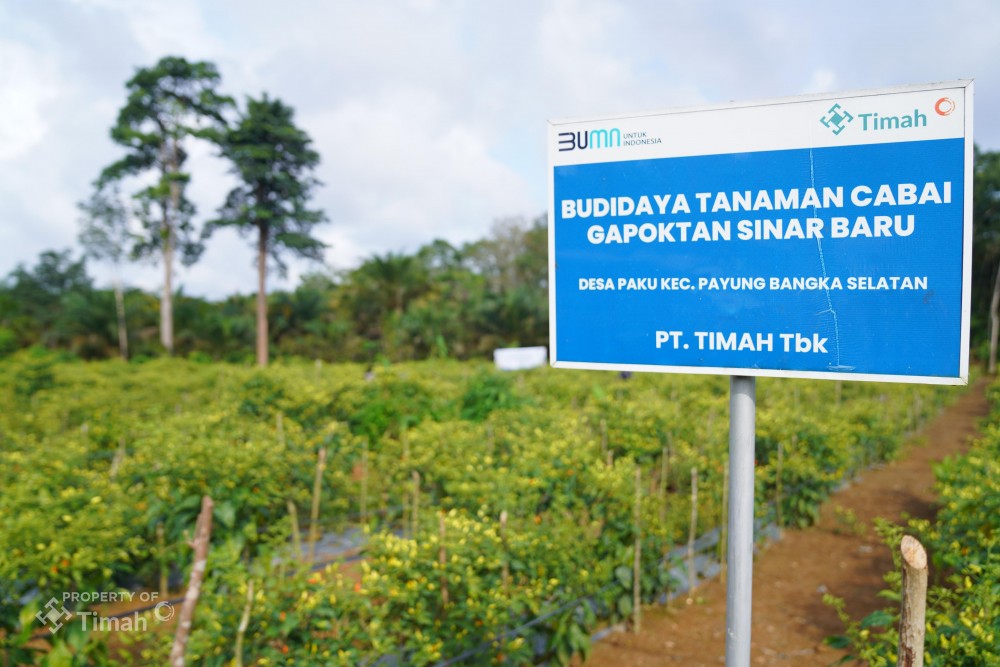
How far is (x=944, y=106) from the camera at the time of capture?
1.29 metres

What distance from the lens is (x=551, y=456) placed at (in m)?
4.53

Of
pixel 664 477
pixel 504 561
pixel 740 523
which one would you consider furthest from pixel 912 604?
pixel 664 477

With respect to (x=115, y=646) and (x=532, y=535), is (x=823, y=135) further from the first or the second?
(x=115, y=646)

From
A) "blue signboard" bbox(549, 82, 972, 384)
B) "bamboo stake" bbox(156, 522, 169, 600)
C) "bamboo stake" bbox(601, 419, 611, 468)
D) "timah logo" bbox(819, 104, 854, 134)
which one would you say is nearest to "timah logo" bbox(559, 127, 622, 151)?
"blue signboard" bbox(549, 82, 972, 384)

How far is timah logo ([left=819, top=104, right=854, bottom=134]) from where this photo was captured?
1.35m

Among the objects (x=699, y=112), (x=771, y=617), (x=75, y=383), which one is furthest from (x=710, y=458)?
(x=75, y=383)

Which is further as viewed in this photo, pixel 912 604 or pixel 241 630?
pixel 241 630

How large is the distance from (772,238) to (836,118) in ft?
0.90

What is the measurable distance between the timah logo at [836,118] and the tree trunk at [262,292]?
70.5ft

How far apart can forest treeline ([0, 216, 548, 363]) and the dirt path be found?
1692cm

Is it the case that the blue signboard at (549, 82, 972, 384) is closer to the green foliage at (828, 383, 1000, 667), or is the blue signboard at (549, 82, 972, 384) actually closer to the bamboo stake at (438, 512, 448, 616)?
the green foliage at (828, 383, 1000, 667)

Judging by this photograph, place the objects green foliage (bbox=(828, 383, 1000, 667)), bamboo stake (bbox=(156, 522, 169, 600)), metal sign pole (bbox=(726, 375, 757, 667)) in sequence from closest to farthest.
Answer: metal sign pole (bbox=(726, 375, 757, 667)), green foliage (bbox=(828, 383, 1000, 667)), bamboo stake (bbox=(156, 522, 169, 600))

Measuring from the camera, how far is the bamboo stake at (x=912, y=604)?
4.11ft

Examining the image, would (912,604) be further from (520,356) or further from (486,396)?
(520,356)
